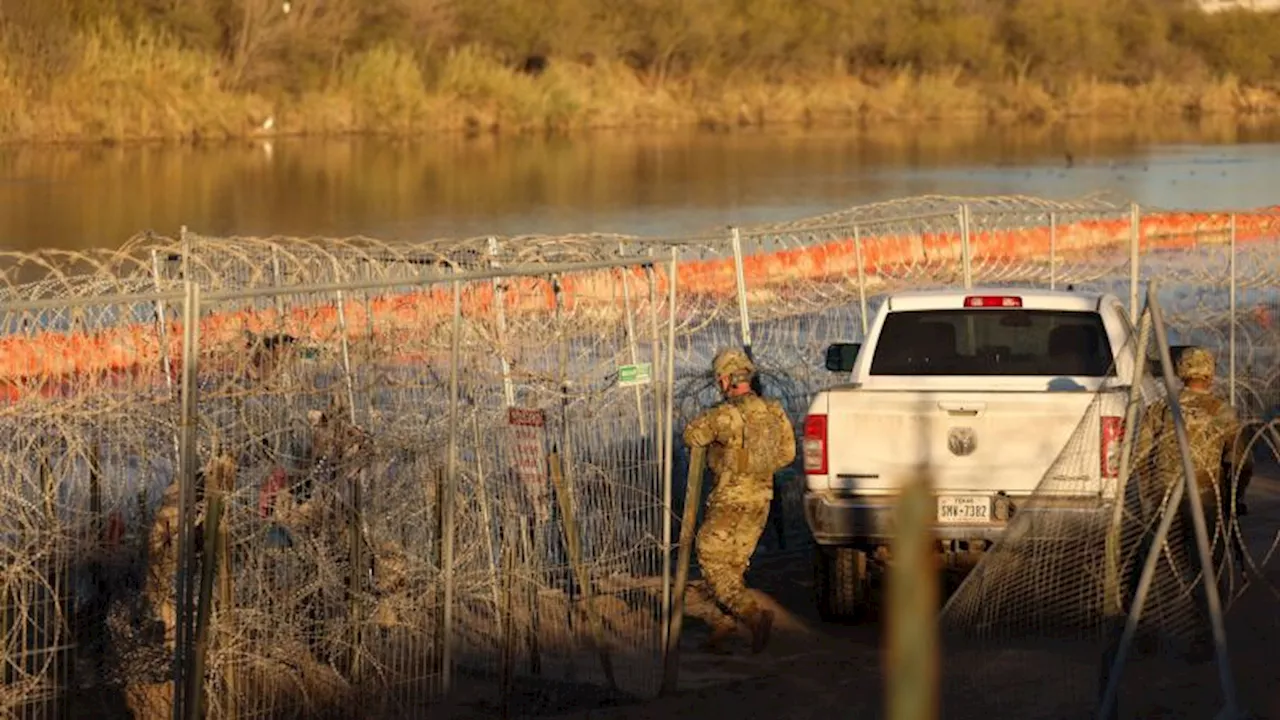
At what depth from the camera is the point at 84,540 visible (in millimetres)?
9539

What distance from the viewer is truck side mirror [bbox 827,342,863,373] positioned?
13.9 metres

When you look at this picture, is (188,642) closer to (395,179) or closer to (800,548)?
(800,548)

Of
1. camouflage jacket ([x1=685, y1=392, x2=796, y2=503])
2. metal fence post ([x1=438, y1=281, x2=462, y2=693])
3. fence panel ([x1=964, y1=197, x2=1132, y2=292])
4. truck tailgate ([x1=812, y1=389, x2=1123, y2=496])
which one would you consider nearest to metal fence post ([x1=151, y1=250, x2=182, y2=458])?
metal fence post ([x1=438, y1=281, x2=462, y2=693])

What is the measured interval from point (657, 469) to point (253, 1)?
67615mm

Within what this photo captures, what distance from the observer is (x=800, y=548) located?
1600 cm

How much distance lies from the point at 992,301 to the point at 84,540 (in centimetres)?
583

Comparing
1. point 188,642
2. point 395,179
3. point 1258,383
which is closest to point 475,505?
point 188,642

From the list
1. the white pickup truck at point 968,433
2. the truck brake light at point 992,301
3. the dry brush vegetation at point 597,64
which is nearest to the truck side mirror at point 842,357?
the white pickup truck at point 968,433

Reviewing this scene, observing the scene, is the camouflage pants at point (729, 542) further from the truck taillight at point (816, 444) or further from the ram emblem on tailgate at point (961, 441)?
the ram emblem on tailgate at point (961, 441)

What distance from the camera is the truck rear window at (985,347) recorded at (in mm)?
13492

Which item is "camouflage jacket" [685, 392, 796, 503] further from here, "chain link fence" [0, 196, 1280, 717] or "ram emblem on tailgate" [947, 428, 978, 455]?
"ram emblem on tailgate" [947, 428, 978, 455]

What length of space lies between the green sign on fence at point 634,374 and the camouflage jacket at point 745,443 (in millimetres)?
329

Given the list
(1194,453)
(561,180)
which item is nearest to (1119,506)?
(1194,453)

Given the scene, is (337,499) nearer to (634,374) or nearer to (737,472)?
(634,374)
